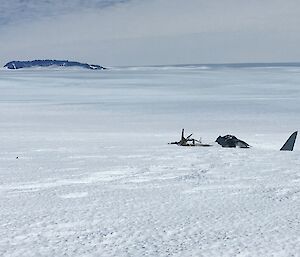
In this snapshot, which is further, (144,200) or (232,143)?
(232,143)

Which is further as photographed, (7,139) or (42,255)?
(7,139)

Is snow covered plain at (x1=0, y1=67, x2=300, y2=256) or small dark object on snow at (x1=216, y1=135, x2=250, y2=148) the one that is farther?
small dark object on snow at (x1=216, y1=135, x2=250, y2=148)

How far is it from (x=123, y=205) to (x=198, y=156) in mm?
5451

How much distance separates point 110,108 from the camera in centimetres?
4028

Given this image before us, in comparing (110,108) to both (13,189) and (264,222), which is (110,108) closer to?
(13,189)

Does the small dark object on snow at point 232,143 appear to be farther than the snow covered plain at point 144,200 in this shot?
Yes

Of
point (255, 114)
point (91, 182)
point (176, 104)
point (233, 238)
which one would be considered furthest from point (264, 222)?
point (176, 104)

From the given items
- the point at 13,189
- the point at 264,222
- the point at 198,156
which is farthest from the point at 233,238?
the point at 198,156

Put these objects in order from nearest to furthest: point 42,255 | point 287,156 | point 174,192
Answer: point 42,255, point 174,192, point 287,156

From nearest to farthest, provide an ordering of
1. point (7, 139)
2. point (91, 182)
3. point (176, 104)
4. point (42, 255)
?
1. point (42, 255)
2. point (91, 182)
3. point (7, 139)
4. point (176, 104)

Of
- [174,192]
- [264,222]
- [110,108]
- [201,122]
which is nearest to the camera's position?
[264,222]

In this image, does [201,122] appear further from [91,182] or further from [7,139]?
[91,182]

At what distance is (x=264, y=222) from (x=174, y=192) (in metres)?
2.63

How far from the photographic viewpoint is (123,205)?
9.40 m
